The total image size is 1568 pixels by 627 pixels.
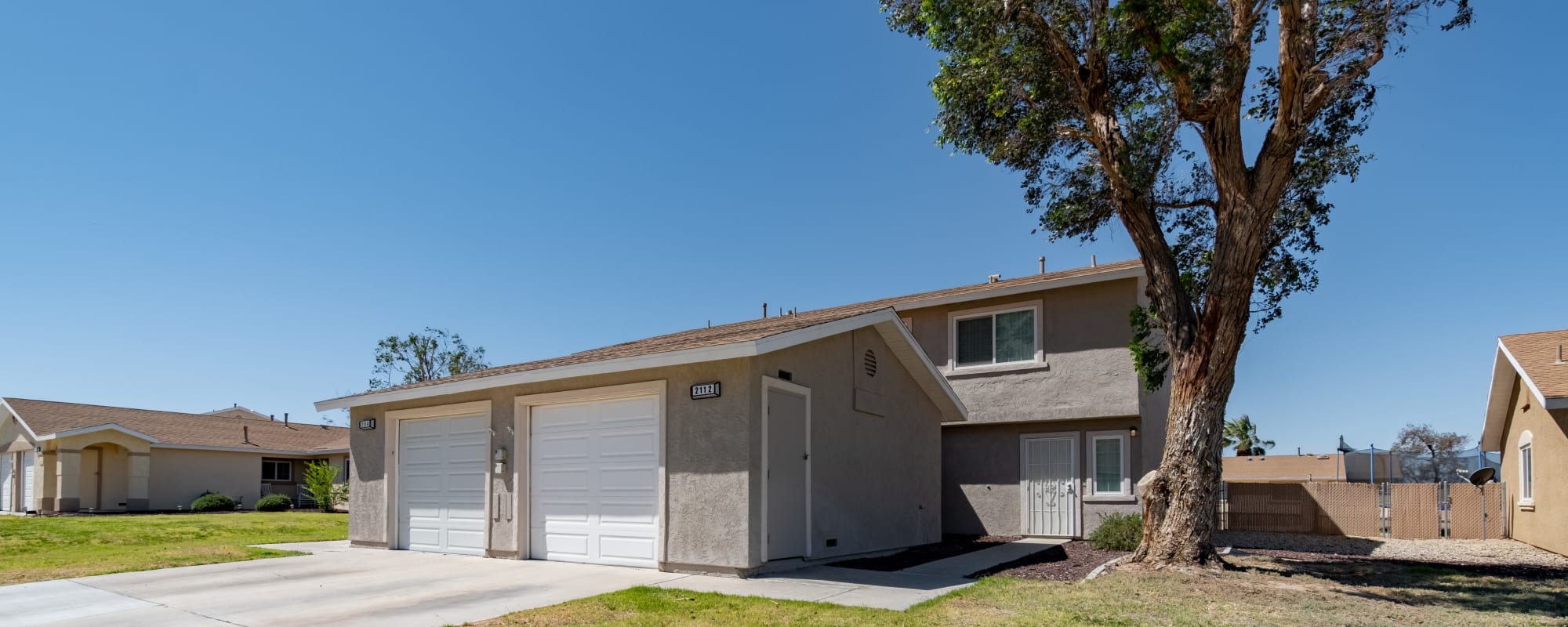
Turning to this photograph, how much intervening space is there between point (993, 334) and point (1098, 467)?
3.16 m

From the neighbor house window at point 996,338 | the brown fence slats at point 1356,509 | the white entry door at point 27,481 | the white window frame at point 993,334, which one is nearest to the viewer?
the white window frame at point 993,334

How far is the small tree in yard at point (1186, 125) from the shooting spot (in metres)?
11.1

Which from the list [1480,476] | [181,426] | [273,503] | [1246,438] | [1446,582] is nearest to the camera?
[1446,582]

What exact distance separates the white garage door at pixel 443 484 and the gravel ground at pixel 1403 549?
12357 millimetres

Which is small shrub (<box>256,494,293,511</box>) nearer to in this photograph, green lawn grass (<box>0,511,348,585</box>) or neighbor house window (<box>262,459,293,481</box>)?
neighbor house window (<box>262,459,293,481</box>)

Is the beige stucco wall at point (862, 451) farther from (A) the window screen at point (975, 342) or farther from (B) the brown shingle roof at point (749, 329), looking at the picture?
(A) the window screen at point (975, 342)

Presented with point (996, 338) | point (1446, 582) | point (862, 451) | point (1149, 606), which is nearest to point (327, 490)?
point (996, 338)

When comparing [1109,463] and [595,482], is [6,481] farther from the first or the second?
[1109,463]

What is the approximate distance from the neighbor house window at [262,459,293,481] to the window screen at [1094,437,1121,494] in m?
32.5

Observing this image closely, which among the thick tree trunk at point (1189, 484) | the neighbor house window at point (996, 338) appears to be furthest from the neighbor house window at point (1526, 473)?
the thick tree trunk at point (1189, 484)

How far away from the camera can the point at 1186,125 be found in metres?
12.3

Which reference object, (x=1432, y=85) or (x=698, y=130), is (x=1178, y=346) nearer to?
(x=1432, y=85)

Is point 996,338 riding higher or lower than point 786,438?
higher

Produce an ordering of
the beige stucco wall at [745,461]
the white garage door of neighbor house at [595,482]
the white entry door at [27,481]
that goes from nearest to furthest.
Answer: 1. the beige stucco wall at [745,461]
2. the white garage door of neighbor house at [595,482]
3. the white entry door at [27,481]
